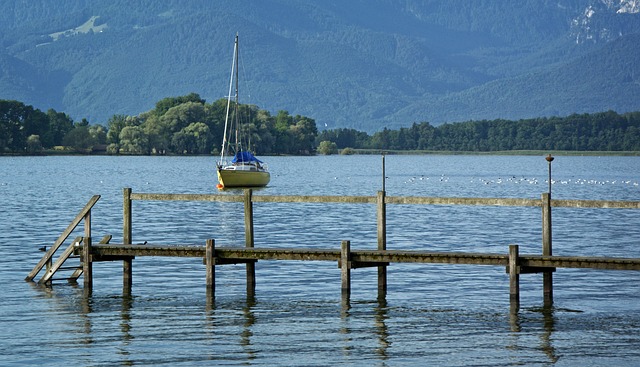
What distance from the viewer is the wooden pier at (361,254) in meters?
29.2

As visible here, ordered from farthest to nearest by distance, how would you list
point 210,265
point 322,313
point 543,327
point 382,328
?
point 210,265, point 322,313, point 543,327, point 382,328

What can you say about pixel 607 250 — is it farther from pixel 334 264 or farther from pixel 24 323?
pixel 24 323

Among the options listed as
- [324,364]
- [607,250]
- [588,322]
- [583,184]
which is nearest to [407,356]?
[324,364]

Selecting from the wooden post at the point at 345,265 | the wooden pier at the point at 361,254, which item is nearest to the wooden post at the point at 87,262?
the wooden pier at the point at 361,254

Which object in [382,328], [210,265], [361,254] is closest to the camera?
[382,328]

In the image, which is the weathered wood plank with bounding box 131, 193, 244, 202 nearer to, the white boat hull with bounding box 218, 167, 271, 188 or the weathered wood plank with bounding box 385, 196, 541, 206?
the weathered wood plank with bounding box 385, 196, 541, 206

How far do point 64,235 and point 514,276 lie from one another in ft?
40.5

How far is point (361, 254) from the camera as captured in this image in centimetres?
3050

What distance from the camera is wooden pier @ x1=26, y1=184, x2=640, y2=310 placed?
29.2 metres

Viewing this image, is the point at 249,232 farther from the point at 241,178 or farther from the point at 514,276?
the point at 241,178

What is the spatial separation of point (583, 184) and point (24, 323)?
340 feet

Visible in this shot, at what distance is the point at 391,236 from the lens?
2141 inches

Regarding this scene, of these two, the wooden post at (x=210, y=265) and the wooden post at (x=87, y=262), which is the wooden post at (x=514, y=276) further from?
the wooden post at (x=87, y=262)

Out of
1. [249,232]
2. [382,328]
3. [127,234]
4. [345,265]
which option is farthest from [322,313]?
[127,234]
